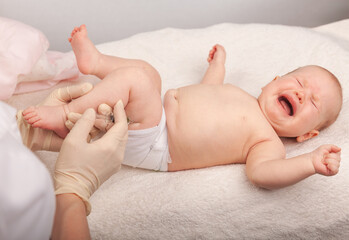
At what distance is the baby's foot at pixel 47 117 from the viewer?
0.96 m

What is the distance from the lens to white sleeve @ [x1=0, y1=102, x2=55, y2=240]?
1.73ft

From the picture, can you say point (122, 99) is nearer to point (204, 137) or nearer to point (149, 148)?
point (149, 148)

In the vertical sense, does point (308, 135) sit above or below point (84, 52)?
below

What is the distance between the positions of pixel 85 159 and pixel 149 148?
11.8 inches

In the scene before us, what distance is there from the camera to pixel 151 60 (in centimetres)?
156

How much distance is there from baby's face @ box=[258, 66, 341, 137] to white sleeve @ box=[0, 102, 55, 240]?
86 centimetres

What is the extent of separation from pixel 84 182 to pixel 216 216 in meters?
0.41

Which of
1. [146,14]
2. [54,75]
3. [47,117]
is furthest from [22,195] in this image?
[146,14]

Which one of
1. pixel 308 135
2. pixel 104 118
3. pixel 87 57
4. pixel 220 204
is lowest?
pixel 220 204

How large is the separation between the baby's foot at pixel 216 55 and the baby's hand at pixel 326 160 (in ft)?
2.12

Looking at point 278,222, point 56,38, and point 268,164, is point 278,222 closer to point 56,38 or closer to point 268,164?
point 268,164

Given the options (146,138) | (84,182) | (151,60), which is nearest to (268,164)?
(146,138)

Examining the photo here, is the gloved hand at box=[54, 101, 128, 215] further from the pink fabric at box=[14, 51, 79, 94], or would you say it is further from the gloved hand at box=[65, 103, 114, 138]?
the pink fabric at box=[14, 51, 79, 94]

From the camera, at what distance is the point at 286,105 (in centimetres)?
125
